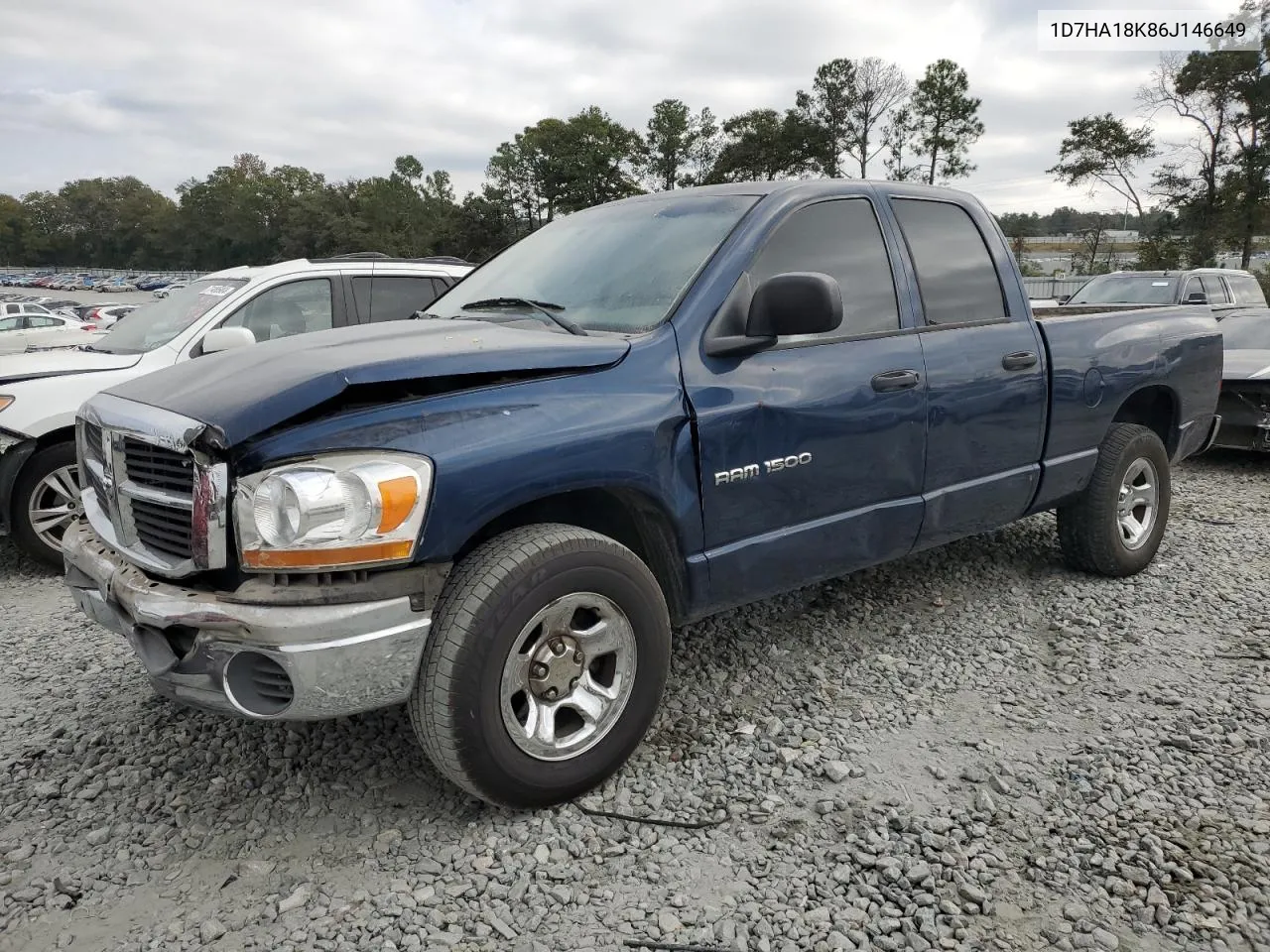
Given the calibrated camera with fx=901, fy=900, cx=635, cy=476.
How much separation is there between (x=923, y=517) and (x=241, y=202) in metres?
109

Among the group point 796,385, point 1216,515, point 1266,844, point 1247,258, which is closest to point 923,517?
point 796,385

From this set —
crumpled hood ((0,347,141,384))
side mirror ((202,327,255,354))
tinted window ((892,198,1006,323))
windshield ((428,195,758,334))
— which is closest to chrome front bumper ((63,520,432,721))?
windshield ((428,195,758,334))

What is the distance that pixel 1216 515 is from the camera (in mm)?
6195

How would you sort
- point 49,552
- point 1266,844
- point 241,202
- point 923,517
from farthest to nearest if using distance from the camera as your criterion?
point 241,202 < point 49,552 < point 923,517 < point 1266,844

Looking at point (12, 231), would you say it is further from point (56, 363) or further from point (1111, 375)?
point (1111, 375)

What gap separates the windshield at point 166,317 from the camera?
5781 millimetres

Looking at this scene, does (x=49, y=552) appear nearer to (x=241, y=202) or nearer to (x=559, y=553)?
(x=559, y=553)

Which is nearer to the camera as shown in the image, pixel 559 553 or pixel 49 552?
pixel 559 553

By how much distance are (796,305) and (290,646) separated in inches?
70.3

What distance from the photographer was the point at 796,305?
2857 mm

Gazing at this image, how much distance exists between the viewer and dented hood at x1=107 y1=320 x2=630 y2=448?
236 cm

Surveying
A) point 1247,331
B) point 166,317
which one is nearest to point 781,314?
point 166,317

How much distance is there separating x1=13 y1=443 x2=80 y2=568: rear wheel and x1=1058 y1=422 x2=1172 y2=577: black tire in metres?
5.44

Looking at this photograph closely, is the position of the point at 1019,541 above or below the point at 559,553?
below
